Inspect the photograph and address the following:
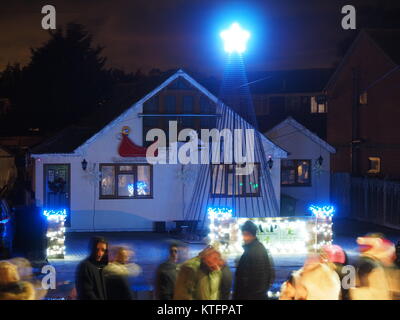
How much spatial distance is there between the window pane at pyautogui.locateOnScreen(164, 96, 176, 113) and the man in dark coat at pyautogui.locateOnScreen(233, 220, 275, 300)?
15.2 m

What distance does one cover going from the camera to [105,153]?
945 inches

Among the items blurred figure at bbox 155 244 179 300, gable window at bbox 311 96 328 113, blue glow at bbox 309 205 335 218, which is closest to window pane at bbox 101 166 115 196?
blue glow at bbox 309 205 335 218

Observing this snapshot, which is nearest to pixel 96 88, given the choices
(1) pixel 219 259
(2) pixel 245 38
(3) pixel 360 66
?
(3) pixel 360 66

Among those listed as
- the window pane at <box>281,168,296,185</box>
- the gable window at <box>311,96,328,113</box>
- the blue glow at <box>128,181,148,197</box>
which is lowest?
the blue glow at <box>128,181,148,197</box>

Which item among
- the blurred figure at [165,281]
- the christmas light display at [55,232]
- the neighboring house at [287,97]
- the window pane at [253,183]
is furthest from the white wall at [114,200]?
the neighboring house at [287,97]

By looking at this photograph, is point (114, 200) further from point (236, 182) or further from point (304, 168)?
point (304, 168)

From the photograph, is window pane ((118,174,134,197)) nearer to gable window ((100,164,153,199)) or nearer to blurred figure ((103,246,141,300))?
gable window ((100,164,153,199))

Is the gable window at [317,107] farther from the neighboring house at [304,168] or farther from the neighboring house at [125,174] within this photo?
the neighboring house at [125,174]

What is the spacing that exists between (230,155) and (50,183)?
6.30 metres

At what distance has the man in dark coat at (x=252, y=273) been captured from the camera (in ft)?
31.4

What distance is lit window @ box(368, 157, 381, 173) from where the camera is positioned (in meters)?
31.9

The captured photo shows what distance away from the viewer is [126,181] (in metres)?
24.2

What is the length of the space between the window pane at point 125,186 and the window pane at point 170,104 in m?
2.67

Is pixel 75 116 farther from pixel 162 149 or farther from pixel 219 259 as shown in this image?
pixel 219 259
